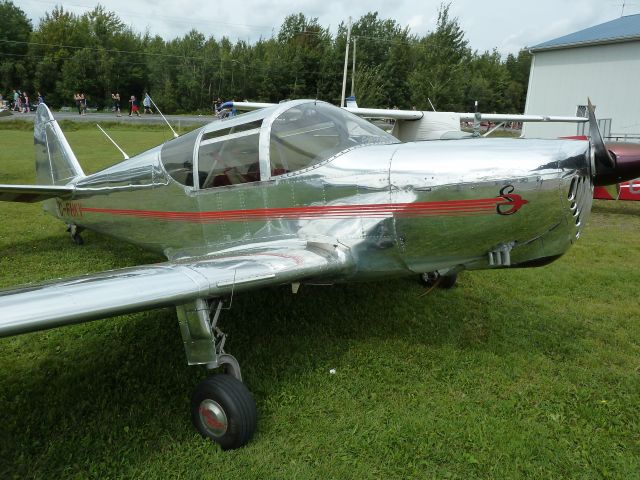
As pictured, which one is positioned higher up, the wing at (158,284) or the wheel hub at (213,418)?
the wing at (158,284)

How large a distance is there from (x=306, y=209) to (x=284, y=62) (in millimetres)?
55375

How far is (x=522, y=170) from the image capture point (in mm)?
2926

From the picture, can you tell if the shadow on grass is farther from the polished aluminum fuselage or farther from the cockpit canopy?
the cockpit canopy

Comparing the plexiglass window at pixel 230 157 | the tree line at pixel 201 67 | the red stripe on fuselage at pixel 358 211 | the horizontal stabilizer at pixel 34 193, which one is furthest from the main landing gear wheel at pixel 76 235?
the tree line at pixel 201 67

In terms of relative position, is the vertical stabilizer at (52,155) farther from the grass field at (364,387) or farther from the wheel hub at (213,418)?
the wheel hub at (213,418)

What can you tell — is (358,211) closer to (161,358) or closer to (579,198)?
(579,198)

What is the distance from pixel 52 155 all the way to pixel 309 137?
16.1ft

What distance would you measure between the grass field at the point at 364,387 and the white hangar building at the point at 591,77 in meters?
21.2

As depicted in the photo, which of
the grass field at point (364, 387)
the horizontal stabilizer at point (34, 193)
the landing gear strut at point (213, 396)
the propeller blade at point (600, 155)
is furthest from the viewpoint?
the horizontal stabilizer at point (34, 193)

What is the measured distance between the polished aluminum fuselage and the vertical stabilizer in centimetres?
328

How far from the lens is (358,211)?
11.2 feet

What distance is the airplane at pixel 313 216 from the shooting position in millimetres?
2770

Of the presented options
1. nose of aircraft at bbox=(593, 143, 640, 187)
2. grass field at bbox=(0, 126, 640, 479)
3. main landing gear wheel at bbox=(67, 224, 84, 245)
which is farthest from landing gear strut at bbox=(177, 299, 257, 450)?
main landing gear wheel at bbox=(67, 224, 84, 245)

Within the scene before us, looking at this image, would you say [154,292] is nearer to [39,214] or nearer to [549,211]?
[549,211]
